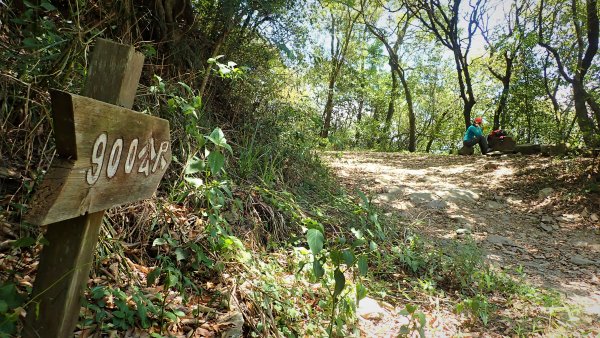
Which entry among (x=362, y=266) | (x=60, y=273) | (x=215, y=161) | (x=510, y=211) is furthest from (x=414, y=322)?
(x=510, y=211)

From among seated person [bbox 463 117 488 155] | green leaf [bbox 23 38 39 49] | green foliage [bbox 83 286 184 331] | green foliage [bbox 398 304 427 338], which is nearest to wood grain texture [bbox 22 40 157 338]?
green foliage [bbox 83 286 184 331]

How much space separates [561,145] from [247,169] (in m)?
7.39

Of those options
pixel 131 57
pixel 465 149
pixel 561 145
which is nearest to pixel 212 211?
pixel 131 57

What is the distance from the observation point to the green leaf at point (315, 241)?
1845mm

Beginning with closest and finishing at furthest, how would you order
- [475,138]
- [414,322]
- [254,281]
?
[414,322] → [254,281] → [475,138]

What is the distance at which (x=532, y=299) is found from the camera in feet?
10.2

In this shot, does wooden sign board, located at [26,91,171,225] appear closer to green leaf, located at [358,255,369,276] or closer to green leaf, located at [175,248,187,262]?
green leaf, located at [175,248,187,262]

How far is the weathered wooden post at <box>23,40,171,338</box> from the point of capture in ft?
3.08

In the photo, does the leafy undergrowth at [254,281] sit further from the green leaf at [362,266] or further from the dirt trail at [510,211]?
the dirt trail at [510,211]

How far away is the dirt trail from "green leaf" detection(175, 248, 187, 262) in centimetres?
306

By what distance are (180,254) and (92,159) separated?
128cm

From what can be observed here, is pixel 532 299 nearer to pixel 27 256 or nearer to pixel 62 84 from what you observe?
pixel 27 256

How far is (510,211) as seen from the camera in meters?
5.76

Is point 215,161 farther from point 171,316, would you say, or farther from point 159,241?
point 171,316
